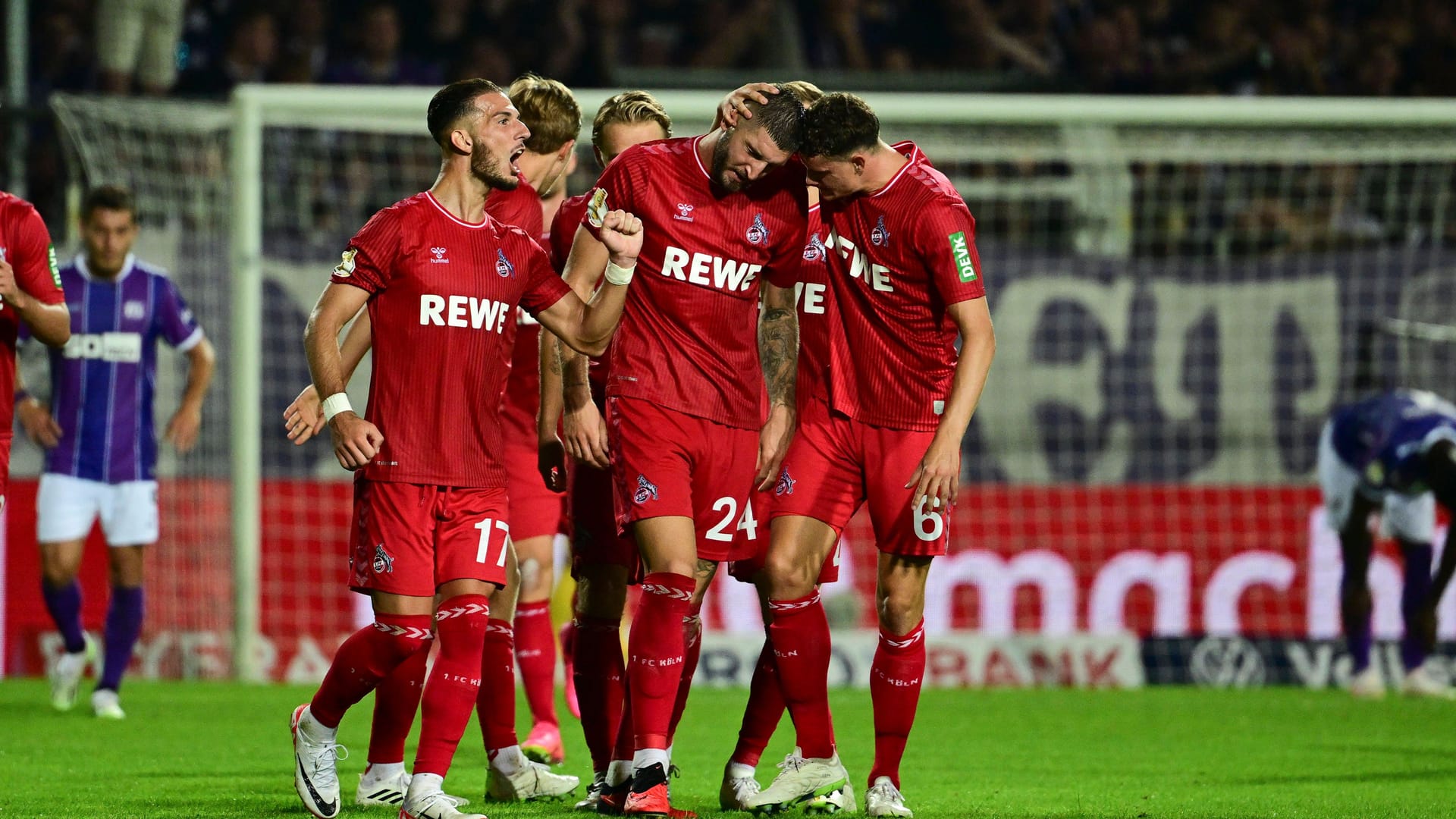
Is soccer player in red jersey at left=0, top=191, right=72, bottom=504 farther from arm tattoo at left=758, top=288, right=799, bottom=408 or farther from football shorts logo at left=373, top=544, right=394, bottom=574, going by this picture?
arm tattoo at left=758, top=288, right=799, bottom=408

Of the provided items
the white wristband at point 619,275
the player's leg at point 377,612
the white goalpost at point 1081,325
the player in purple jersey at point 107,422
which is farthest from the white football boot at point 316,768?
the white goalpost at point 1081,325

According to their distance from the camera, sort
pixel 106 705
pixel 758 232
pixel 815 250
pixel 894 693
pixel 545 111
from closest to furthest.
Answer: pixel 758 232 < pixel 894 693 < pixel 815 250 < pixel 545 111 < pixel 106 705

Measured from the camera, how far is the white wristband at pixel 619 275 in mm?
4895

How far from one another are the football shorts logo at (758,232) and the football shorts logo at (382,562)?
135 centimetres

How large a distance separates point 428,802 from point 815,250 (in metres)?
2.00

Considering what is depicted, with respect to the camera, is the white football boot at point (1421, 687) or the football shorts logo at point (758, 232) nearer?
the football shorts logo at point (758, 232)

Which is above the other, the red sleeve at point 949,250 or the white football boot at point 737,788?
the red sleeve at point 949,250

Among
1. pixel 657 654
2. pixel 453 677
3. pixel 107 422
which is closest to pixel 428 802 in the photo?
pixel 453 677

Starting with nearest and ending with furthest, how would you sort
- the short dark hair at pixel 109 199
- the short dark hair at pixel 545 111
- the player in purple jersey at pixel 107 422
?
the short dark hair at pixel 545 111 → the short dark hair at pixel 109 199 → the player in purple jersey at pixel 107 422

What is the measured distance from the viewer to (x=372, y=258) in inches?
186

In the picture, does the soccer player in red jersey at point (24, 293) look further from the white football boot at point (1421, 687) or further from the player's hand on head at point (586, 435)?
the white football boot at point (1421, 687)

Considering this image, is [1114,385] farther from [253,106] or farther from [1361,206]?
[253,106]

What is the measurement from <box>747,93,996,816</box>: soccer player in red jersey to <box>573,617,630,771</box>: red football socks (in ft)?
1.74

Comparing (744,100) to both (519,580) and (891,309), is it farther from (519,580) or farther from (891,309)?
(519,580)
